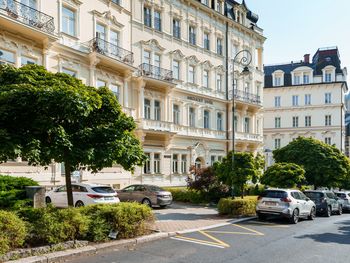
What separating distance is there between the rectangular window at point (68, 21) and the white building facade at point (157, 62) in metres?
0.06

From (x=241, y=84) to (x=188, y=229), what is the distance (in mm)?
28626

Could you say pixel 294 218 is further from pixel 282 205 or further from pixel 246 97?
pixel 246 97

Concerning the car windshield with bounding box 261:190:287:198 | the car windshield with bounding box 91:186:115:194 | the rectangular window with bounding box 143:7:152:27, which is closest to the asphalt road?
the car windshield with bounding box 261:190:287:198

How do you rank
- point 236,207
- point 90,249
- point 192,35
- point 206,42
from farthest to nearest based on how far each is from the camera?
1. point 206,42
2. point 192,35
3. point 236,207
4. point 90,249

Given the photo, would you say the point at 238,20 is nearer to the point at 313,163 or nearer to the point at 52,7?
the point at 313,163

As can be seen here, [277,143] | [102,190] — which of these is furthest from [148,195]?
[277,143]

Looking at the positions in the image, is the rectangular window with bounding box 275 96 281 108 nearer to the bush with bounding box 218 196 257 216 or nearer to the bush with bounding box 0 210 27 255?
the bush with bounding box 218 196 257 216

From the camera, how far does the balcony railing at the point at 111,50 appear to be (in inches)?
930

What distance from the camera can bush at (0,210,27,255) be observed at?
8008mm

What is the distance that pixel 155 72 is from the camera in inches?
1139

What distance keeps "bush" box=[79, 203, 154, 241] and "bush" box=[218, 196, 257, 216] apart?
733 cm

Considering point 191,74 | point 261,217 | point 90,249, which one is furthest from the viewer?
point 191,74

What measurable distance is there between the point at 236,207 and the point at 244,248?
291 inches

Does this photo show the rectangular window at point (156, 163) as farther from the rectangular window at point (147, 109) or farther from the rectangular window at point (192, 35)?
the rectangular window at point (192, 35)
